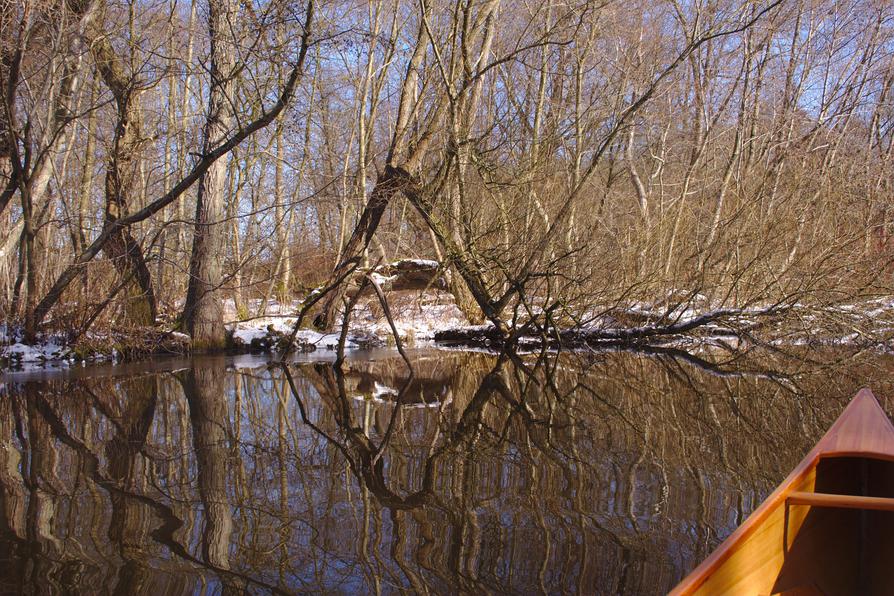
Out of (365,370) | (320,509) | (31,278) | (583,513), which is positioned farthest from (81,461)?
(31,278)

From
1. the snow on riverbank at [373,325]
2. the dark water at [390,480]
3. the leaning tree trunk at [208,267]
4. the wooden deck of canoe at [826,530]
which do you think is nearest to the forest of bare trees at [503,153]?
the leaning tree trunk at [208,267]

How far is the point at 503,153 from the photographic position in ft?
39.1

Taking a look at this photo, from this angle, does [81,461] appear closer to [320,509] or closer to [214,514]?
[214,514]

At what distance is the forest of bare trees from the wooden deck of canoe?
23.2 feet

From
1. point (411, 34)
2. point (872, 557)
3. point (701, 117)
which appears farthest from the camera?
point (411, 34)

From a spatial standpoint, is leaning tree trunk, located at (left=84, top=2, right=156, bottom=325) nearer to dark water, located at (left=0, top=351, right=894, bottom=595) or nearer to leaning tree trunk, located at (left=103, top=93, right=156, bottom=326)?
leaning tree trunk, located at (left=103, top=93, right=156, bottom=326)

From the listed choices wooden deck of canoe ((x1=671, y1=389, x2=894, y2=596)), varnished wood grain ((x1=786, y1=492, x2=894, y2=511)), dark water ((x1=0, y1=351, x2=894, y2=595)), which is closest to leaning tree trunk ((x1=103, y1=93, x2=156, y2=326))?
dark water ((x1=0, y1=351, x2=894, y2=595))

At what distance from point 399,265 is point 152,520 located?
31.0ft

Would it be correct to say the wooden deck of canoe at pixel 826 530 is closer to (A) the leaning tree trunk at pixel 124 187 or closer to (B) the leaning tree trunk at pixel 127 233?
(A) the leaning tree trunk at pixel 124 187

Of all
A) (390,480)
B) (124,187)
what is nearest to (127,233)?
(124,187)

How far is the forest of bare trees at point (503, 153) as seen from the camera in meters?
10.2

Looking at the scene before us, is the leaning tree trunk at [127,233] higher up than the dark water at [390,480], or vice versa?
the leaning tree trunk at [127,233]

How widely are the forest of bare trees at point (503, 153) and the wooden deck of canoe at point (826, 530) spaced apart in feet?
23.2

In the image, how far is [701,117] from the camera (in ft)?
47.4
